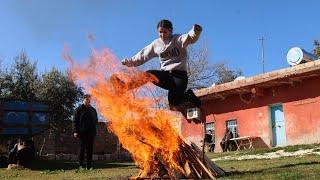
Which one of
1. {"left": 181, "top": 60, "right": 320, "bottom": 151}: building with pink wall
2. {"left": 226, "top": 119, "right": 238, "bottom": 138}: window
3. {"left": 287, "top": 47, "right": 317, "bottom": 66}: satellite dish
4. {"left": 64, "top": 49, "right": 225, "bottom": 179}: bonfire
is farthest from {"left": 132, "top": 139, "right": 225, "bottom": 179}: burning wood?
{"left": 226, "top": 119, "right": 238, "bottom": 138}: window

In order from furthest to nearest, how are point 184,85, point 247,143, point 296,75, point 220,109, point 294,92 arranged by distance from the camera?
point 220,109 → point 247,143 → point 294,92 → point 296,75 → point 184,85

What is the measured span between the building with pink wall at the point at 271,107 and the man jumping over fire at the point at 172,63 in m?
16.5

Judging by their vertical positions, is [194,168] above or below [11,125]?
below

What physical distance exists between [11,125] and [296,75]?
14.7 metres

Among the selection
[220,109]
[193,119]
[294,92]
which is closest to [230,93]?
[220,109]

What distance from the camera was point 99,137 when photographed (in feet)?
102

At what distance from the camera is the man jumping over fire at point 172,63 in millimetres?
7402

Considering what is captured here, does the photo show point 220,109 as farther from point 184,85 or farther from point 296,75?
point 184,85

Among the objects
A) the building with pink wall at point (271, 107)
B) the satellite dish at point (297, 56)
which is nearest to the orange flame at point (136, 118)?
the building with pink wall at point (271, 107)

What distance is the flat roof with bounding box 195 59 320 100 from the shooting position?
2433cm

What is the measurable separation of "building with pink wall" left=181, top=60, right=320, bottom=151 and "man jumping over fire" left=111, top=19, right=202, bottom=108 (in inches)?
648

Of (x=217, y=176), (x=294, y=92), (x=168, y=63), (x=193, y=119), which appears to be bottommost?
(x=217, y=176)

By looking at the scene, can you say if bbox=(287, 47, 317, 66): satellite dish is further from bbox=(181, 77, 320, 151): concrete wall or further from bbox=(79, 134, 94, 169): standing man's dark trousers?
bbox=(79, 134, 94, 169): standing man's dark trousers

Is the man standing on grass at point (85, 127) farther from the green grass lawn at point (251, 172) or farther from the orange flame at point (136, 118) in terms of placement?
the orange flame at point (136, 118)
